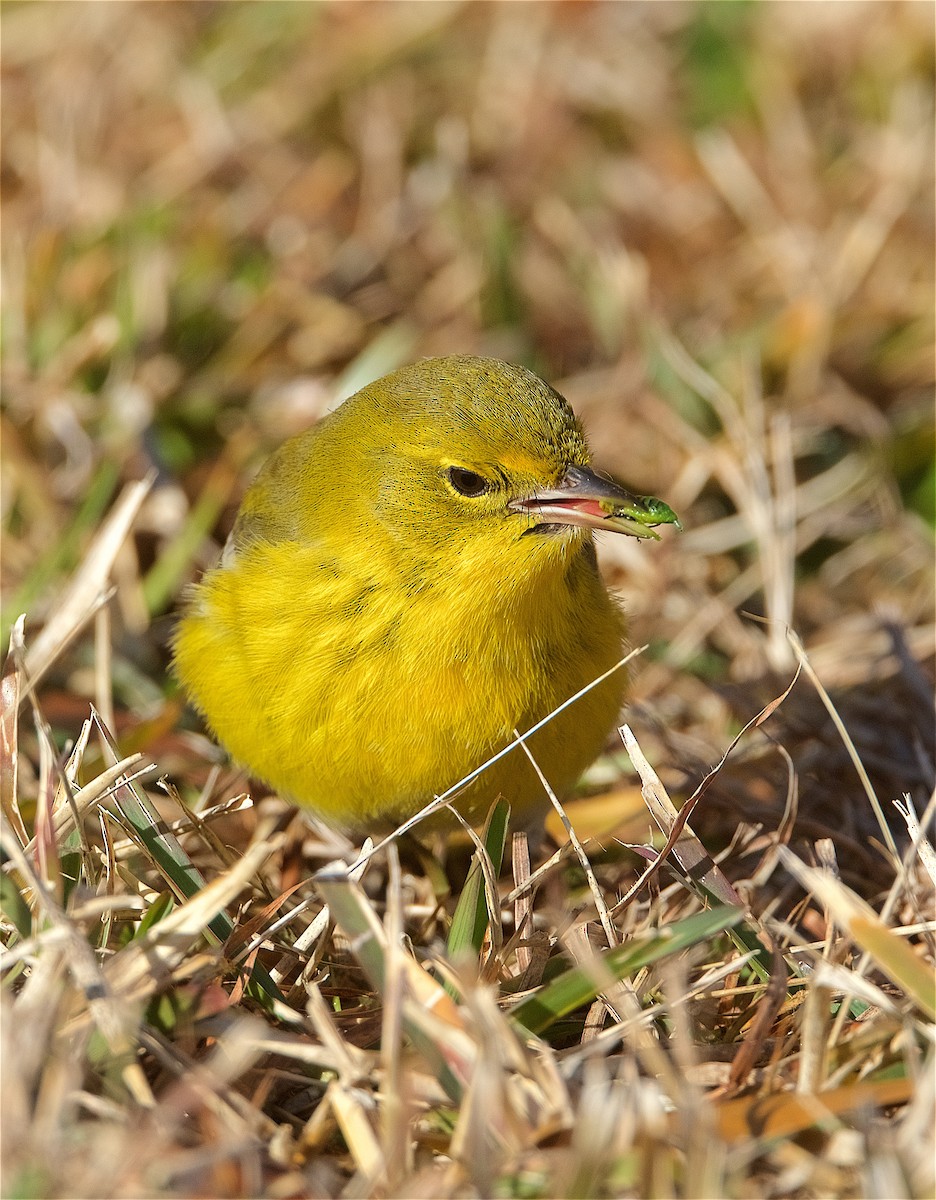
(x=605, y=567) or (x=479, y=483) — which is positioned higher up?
(x=479, y=483)

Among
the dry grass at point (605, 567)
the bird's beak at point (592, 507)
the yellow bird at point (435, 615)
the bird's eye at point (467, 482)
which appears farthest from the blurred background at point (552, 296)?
the bird's eye at point (467, 482)

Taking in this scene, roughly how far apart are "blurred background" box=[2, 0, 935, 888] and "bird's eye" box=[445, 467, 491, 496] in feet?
3.58

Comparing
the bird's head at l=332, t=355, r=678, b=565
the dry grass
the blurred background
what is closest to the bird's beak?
the bird's head at l=332, t=355, r=678, b=565

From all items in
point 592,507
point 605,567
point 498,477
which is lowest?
point 605,567

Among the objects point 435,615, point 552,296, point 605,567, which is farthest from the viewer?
point 552,296

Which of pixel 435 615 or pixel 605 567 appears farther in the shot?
pixel 605 567

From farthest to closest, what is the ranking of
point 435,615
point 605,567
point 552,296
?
point 552,296, point 605,567, point 435,615

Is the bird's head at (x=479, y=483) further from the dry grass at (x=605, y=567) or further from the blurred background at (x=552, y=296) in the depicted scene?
the blurred background at (x=552, y=296)

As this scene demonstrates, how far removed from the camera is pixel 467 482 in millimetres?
3156

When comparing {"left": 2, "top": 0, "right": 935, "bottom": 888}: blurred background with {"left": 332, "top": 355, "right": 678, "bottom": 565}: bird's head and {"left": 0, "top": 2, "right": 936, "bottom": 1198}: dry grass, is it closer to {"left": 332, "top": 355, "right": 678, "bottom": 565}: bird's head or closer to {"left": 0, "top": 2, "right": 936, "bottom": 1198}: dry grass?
{"left": 0, "top": 2, "right": 936, "bottom": 1198}: dry grass

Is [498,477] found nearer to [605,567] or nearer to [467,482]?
[467,482]

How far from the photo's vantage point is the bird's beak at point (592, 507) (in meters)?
3.08

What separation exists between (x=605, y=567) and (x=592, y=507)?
6.18ft

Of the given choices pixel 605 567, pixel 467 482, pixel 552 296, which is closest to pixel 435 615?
pixel 467 482
